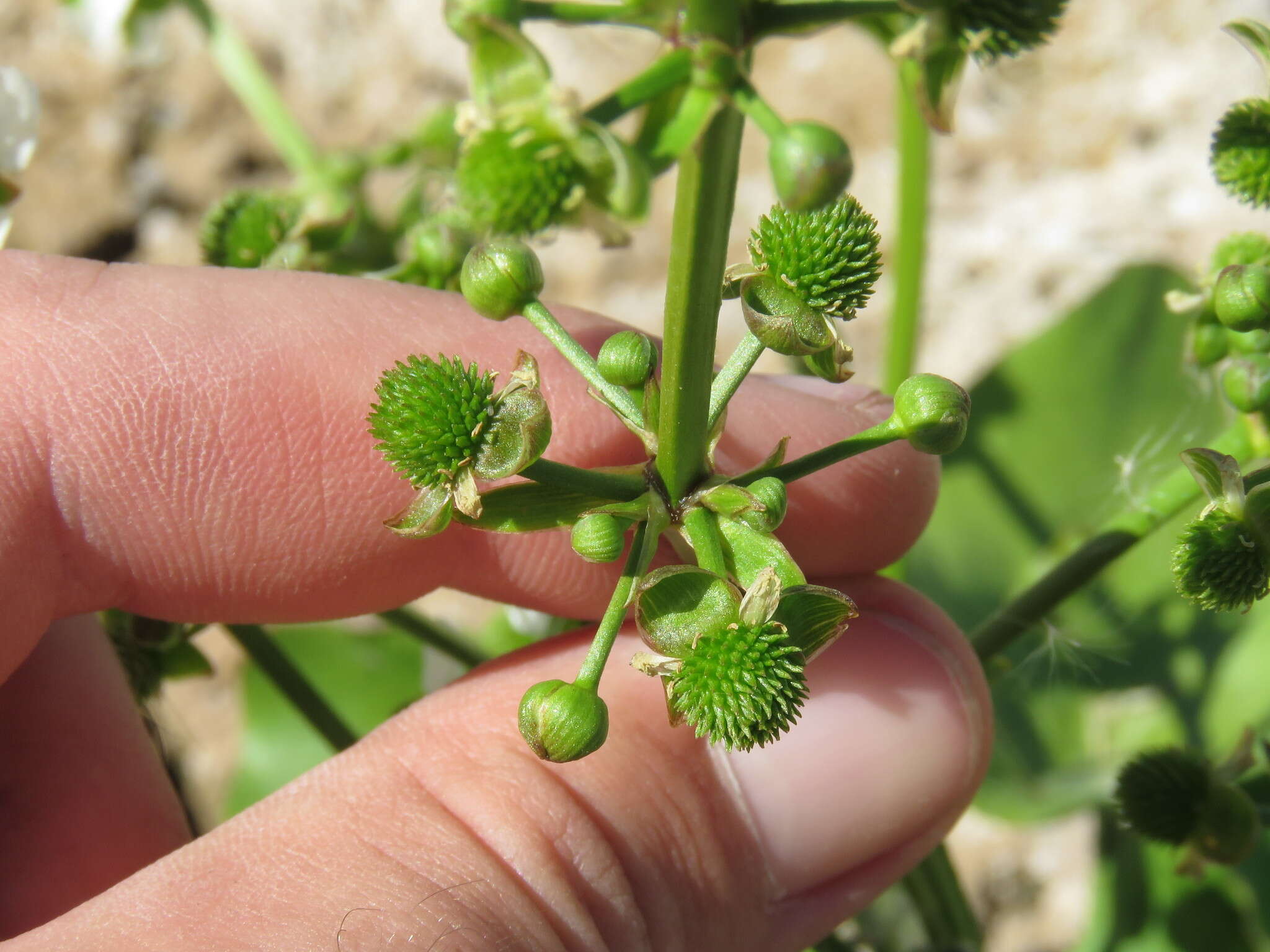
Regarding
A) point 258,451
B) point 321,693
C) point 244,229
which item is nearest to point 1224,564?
point 258,451

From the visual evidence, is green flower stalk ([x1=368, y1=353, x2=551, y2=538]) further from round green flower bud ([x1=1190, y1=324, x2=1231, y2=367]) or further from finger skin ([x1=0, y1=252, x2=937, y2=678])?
round green flower bud ([x1=1190, y1=324, x2=1231, y2=367])

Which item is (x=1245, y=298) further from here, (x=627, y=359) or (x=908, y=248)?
(x=908, y=248)

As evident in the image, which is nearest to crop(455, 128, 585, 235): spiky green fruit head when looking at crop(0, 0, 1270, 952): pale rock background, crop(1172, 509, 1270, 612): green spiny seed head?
crop(1172, 509, 1270, 612): green spiny seed head

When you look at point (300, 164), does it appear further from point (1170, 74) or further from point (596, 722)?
point (1170, 74)

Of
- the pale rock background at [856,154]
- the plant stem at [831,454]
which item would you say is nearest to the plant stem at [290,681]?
the plant stem at [831,454]

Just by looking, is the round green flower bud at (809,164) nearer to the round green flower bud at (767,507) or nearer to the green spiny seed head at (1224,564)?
the round green flower bud at (767,507)

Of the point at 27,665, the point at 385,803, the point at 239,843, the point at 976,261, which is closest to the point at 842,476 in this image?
A: the point at 385,803
